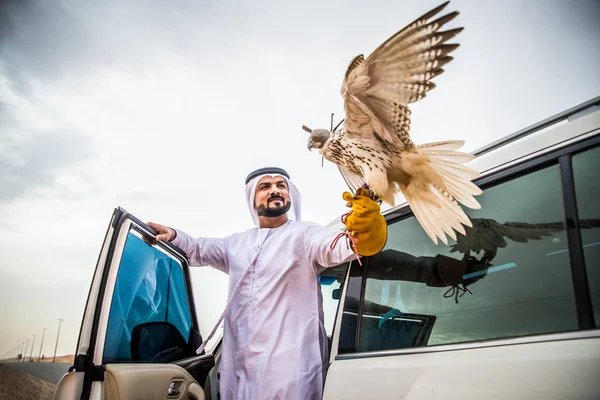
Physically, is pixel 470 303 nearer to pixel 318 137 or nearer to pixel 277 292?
pixel 277 292

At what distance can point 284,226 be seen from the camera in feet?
8.54

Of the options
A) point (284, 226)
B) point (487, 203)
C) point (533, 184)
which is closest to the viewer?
point (533, 184)

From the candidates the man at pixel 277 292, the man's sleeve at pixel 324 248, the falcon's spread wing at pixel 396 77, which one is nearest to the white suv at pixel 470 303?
the man's sleeve at pixel 324 248

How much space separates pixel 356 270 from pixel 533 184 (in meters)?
0.94

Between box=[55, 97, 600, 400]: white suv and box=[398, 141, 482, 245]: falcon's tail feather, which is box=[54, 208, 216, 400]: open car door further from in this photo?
box=[398, 141, 482, 245]: falcon's tail feather

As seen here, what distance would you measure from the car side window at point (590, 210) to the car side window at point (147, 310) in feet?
5.70

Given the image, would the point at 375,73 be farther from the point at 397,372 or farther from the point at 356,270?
the point at 397,372

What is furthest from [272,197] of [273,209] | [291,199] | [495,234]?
[495,234]

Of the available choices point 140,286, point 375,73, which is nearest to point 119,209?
point 140,286

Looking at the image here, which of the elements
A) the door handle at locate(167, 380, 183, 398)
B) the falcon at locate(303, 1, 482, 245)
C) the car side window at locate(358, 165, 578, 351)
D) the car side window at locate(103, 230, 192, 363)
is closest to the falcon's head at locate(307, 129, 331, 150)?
the falcon at locate(303, 1, 482, 245)

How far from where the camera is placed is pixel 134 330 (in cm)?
186

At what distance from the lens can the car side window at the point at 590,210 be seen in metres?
1.07

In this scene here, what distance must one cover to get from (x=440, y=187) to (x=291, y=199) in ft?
4.87

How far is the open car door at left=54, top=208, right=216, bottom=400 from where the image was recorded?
4.87 ft
